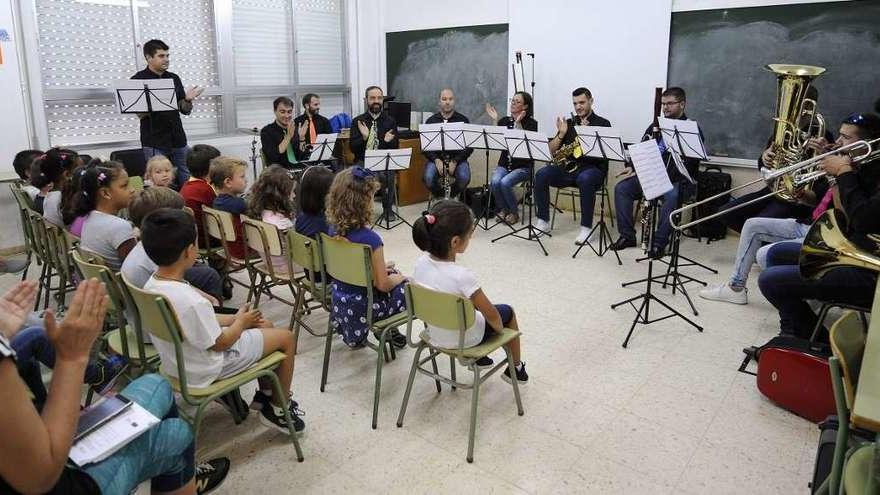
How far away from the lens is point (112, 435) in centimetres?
163

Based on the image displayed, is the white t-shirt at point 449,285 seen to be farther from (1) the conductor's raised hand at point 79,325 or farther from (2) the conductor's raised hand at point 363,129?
(2) the conductor's raised hand at point 363,129

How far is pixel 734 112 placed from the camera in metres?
5.87

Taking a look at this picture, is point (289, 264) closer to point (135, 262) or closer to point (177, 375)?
point (135, 262)

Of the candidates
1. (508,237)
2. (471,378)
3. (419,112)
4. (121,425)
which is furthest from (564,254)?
(121,425)

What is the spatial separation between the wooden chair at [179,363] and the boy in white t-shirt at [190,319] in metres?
0.02

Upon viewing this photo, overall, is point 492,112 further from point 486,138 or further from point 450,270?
point 450,270

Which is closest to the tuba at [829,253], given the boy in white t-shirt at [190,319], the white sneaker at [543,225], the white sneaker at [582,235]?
the boy in white t-shirt at [190,319]

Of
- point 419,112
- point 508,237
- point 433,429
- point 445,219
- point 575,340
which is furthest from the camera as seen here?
point 419,112

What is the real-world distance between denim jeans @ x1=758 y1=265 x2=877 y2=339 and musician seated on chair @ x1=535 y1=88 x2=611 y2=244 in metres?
2.47

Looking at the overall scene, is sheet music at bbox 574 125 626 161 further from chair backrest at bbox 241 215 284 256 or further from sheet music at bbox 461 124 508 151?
chair backrest at bbox 241 215 284 256

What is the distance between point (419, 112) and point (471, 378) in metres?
5.73

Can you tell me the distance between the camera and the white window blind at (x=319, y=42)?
8062 mm

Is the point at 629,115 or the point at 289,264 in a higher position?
the point at 629,115

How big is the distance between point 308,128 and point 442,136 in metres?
1.51
